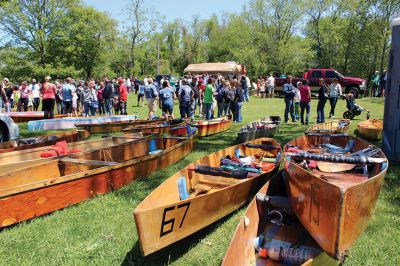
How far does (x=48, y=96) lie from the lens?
48.5 ft

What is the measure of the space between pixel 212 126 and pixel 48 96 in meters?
7.31

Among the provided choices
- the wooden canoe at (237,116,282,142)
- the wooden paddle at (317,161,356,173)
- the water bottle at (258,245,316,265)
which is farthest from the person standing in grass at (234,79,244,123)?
the water bottle at (258,245,316,265)

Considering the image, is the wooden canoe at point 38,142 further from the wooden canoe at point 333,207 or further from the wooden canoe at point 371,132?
the wooden canoe at point 371,132

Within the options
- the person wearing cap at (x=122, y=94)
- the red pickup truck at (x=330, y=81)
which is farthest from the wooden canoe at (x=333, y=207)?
the red pickup truck at (x=330, y=81)

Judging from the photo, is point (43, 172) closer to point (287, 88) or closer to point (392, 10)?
point (287, 88)

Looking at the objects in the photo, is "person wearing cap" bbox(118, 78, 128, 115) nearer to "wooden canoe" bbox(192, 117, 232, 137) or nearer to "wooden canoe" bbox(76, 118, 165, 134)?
"wooden canoe" bbox(76, 118, 165, 134)

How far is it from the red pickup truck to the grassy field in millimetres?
21071

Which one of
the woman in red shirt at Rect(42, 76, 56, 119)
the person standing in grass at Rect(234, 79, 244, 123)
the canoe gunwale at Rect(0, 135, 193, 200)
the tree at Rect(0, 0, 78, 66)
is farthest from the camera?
the tree at Rect(0, 0, 78, 66)

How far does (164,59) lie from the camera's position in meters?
67.4

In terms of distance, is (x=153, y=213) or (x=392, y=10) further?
(x=392, y=10)

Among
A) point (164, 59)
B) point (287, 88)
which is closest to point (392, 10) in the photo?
point (287, 88)

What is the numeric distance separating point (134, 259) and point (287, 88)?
37.7ft

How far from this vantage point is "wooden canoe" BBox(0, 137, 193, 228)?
16.8ft

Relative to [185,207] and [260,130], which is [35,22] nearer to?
[260,130]
